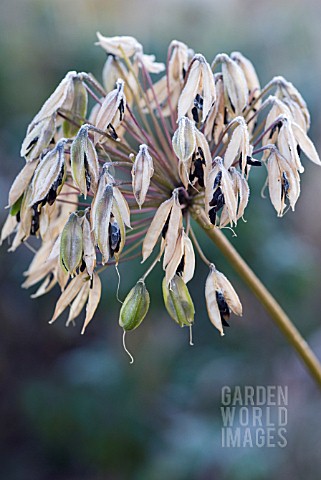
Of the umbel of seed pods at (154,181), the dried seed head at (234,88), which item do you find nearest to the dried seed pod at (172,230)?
the umbel of seed pods at (154,181)

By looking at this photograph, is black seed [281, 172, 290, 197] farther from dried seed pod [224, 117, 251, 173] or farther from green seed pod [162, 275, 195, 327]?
green seed pod [162, 275, 195, 327]

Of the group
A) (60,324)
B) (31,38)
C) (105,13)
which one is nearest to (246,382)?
(60,324)

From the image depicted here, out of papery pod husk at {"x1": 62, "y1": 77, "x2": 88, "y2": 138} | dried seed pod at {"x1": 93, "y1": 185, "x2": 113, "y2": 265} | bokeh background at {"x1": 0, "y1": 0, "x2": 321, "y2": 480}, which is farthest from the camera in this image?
bokeh background at {"x1": 0, "y1": 0, "x2": 321, "y2": 480}

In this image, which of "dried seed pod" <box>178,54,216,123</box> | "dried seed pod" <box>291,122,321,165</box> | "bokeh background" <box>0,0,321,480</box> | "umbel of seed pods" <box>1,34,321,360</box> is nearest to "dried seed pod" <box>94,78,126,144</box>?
"umbel of seed pods" <box>1,34,321,360</box>

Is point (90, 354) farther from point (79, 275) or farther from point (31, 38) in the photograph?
point (31, 38)

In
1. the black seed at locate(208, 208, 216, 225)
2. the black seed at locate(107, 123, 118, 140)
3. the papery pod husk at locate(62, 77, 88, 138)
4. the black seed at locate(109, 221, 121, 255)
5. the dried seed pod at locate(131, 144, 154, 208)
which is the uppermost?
the papery pod husk at locate(62, 77, 88, 138)

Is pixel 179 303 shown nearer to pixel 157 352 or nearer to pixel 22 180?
pixel 22 180
